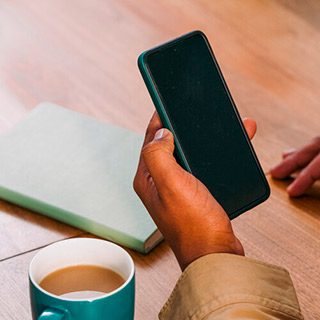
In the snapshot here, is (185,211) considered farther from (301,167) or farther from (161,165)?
(301,167)

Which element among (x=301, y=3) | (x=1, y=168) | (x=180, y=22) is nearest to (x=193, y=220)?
(x=1, y=168)

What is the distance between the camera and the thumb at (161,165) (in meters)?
0.93

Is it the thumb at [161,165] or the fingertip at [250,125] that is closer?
the thumb at [161,165]

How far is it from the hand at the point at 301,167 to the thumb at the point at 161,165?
1.27ft

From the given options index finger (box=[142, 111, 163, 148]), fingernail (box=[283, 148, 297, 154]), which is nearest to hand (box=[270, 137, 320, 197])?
fingernail (box=[283, 148, 297, 154])

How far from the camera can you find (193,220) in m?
0.93

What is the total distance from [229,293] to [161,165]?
146 mm

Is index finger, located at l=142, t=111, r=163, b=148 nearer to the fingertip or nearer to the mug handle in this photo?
the fingertip

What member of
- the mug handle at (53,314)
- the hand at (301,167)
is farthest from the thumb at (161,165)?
the hand at (301,167)

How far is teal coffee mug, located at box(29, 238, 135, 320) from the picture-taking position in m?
0.83

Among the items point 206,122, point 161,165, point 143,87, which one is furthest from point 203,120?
point 143,87

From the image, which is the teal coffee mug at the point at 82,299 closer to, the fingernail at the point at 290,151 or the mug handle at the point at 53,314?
the mug handle at the point at 53,314

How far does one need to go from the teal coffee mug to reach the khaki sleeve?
52mm

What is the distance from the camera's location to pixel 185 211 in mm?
933
